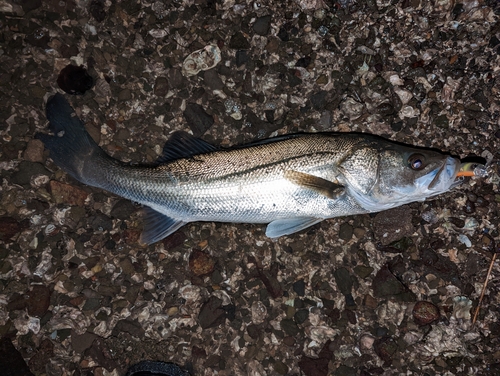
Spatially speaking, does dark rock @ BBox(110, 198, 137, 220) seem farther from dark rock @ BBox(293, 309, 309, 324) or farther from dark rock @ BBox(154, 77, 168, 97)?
dark rock @ BBox(293, 309, 309, 324)

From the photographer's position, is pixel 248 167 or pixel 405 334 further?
pixel 405 334

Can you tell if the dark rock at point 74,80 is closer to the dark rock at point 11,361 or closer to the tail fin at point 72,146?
the tail fin at point 72,146

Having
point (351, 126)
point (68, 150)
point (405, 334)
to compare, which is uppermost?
point (351, 126)

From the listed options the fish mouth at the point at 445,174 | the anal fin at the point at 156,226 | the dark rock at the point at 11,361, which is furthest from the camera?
the dark rock at the point at 11,361

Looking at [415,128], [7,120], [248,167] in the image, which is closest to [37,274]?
[7,120]

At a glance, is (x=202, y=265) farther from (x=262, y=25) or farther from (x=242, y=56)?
(x=262, y=25)

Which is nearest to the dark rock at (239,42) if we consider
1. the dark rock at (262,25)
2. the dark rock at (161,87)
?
the dark rock at (262,25)

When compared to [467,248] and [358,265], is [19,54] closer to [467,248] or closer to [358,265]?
[358,265]
